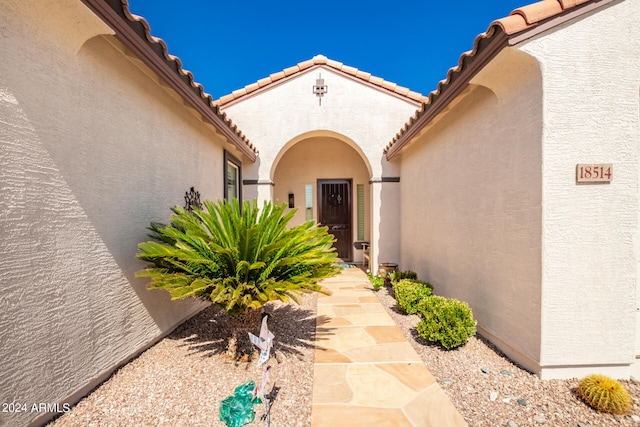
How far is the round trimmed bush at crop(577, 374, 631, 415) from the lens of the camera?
2.05 meters

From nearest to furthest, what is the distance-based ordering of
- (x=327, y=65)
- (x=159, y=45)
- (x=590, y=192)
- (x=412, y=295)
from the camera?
(x=590, y=192)
(x=159, y=45)
(x=412, y=295)
(x=327, y=65)

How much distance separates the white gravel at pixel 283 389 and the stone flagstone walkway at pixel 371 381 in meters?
0.12

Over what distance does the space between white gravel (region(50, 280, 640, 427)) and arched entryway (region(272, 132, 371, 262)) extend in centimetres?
549

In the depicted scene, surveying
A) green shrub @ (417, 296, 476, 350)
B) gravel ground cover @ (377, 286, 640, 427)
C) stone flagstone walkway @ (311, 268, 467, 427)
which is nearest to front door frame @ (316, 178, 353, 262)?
stone flagstone walkway @ (311, 268, 467, 427)

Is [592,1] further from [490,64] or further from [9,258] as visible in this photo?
[9,258]

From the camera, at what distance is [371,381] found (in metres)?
2.57

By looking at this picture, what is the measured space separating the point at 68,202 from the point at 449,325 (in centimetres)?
370

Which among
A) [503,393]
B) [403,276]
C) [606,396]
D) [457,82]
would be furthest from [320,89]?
[606,396]

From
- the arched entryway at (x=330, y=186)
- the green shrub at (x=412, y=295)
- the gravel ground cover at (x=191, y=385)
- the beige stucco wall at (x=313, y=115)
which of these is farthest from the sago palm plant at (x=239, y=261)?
the arched entryway at (x=330, y=186)

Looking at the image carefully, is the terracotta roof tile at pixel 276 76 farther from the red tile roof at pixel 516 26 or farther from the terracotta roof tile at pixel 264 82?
the red tile roof at pixel 516 26

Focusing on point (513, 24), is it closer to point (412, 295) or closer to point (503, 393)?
point (503, 393)

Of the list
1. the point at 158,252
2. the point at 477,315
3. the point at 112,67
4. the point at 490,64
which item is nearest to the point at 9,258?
the point at 158,252

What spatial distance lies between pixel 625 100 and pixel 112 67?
4591mm

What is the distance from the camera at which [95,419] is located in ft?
6.57
